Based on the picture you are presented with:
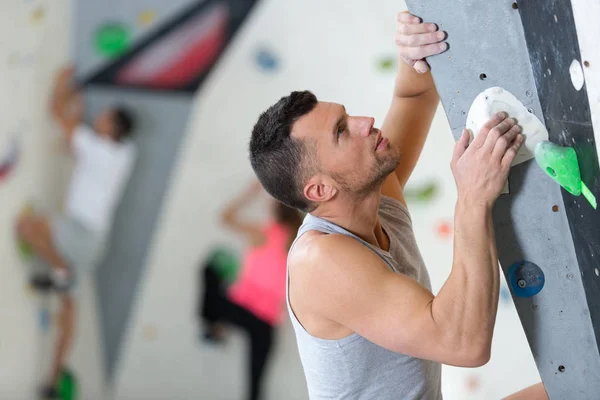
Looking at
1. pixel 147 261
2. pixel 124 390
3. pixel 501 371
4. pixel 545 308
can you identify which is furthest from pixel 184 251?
pixel 545 308

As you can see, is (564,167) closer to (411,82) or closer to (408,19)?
(408,19)

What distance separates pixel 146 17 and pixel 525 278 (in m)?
2.55

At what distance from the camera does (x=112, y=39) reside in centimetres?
329

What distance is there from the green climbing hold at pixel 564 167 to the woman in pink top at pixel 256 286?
1.99 metres

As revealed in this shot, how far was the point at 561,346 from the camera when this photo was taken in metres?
1.13

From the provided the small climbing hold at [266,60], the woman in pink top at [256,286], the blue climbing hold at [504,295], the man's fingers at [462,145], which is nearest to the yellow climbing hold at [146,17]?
the small climbing hold at [266,60]

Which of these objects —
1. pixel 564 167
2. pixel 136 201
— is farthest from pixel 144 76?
pixel 564 167

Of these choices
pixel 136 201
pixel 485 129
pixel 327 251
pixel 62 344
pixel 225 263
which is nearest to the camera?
pixel 485 129

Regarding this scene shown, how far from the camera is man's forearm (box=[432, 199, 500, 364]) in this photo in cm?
103

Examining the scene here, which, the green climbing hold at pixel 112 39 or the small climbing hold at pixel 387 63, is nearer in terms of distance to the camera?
the small climbing hold at pixel 387 63

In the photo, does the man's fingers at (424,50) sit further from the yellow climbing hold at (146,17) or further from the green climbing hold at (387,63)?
the yellow climbing hold at (146,17)

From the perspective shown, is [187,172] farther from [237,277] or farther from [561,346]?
[561,346]

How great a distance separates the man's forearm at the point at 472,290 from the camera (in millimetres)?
1027

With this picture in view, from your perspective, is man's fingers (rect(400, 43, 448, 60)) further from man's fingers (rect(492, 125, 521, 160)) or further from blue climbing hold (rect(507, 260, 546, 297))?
blue climbing hold (rect(507, 260, 546, 297))
